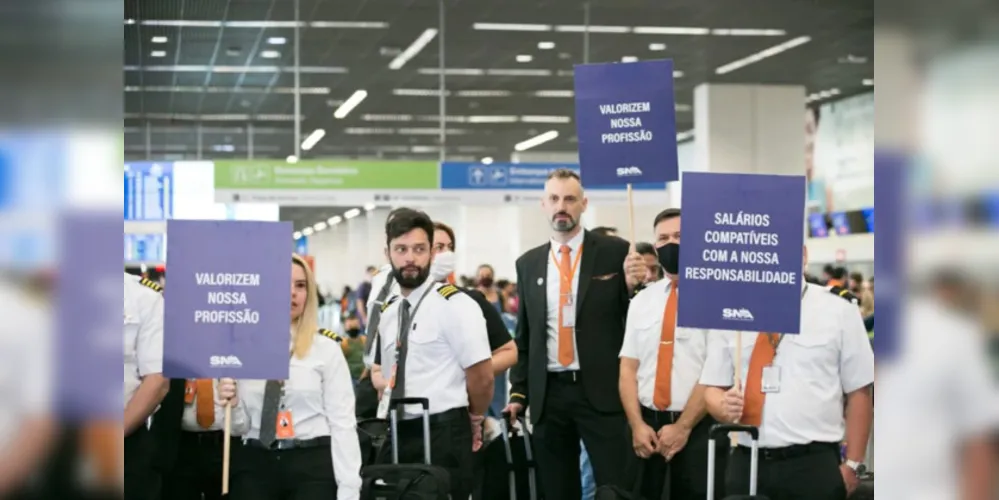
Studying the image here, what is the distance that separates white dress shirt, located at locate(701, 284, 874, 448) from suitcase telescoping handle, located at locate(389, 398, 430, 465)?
3.85 ft

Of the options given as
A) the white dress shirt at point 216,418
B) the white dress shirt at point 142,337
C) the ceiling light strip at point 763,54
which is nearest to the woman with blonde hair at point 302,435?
the white dress shirt at point 216,418

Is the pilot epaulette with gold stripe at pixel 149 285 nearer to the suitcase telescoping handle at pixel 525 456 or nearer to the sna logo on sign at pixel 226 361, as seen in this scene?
the sna logo on sign at pixel 226 361

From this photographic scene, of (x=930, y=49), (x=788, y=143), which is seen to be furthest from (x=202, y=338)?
(x=788, y=143)

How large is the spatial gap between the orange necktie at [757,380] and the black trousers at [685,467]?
628 millimetres

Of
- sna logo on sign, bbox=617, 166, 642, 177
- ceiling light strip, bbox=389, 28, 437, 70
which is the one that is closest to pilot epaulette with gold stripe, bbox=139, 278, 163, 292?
sna logo on sign, bbox=617, 166, 642, 177

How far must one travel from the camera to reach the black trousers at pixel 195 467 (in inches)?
176

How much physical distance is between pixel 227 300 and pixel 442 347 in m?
1.07

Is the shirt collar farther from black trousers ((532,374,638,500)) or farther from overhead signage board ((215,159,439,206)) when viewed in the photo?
overhead signage board ((215,159,439,206))

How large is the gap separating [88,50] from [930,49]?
2.39 feet

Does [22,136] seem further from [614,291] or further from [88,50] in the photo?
[614,291]

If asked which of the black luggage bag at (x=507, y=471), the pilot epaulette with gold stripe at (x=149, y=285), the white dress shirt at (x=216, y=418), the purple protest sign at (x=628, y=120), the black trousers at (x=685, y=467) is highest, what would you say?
the purple protest sign at (x=628, y=120)

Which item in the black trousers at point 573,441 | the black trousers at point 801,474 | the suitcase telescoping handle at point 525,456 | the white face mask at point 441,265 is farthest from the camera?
the suitcase telescoping handle at point 525,456

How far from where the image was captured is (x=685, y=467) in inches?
182

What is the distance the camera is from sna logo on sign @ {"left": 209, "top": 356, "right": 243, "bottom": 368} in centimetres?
357
